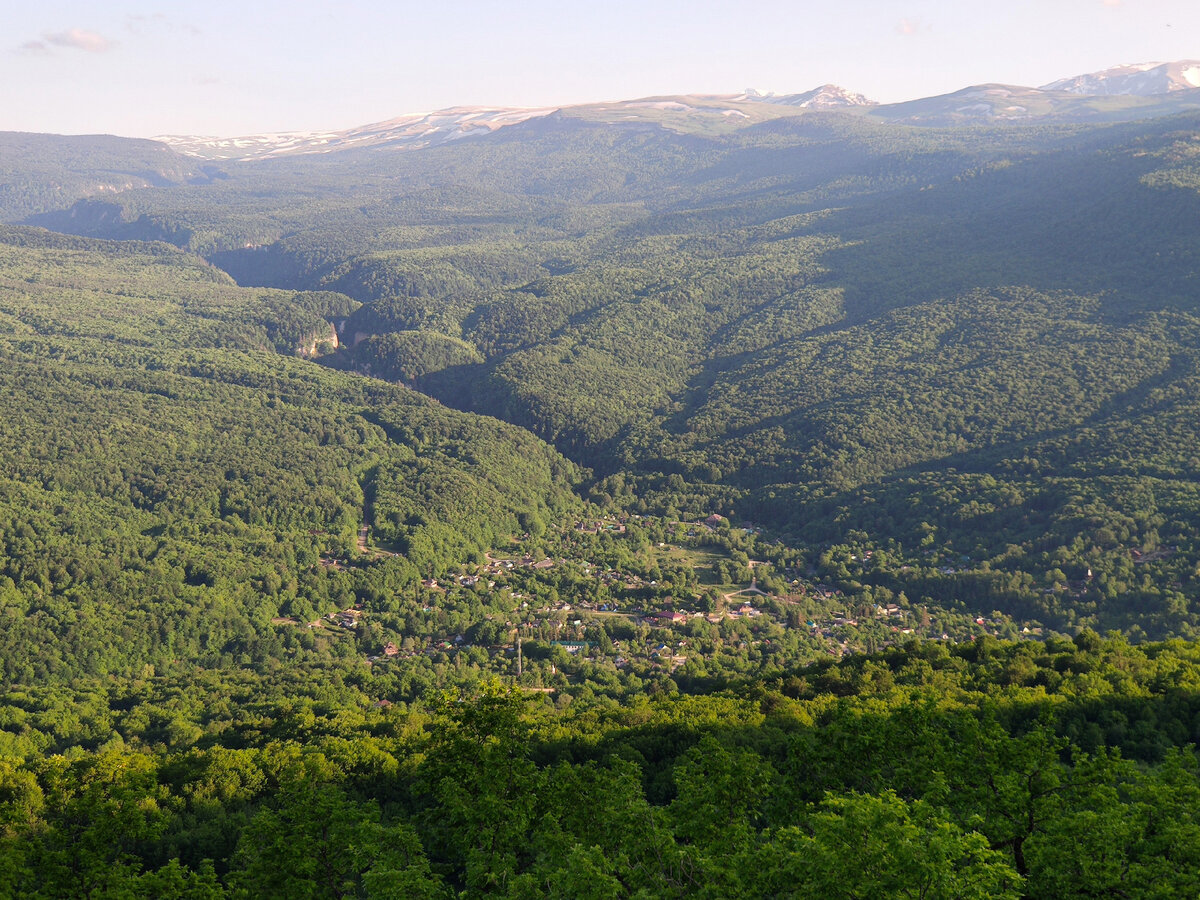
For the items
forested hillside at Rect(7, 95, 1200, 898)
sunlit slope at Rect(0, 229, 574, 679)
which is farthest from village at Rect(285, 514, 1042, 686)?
sunlit slope at Rect(0, 229, 574, 679)

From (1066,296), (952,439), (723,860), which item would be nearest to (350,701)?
(723,860)

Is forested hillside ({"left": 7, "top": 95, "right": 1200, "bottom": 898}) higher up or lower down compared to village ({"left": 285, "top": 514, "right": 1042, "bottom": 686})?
higher up

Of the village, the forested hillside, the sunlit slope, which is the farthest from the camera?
the sunlit slope

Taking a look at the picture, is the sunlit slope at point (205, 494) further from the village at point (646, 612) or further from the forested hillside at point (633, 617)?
the village at point (646, 612)

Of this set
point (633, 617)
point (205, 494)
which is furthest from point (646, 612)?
point (205, 494)

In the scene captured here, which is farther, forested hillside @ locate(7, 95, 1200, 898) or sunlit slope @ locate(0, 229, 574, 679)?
sunlit slope @ locate(0, 229, 574, 679)

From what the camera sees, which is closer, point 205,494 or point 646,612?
point 646,612

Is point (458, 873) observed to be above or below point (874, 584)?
above

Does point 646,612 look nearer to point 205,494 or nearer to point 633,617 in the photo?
point 633,617

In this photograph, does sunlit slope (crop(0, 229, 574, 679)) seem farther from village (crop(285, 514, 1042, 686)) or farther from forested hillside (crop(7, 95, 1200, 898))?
village (crop(285, 514, 1042, 686))

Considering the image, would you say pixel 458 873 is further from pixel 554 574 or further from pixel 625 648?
pixel 554 574

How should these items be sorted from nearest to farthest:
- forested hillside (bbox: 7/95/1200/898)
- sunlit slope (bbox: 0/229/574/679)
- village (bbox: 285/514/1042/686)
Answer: forested hillside (bbox: 7/95/1200/898) < village (bbox: 285/514/1042/686) < sunlit slope (bbox: 0/229/574/679)
